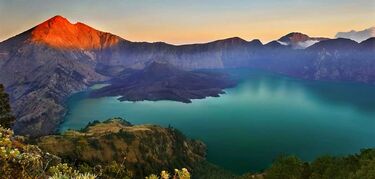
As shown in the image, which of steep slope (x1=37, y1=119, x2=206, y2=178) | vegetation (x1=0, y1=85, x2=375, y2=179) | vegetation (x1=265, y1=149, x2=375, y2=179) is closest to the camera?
vegetation (x1=0, y1=85, x2=375, y2=179)

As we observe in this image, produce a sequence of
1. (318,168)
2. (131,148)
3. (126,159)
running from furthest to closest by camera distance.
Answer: (131,148)
(126,159)
(318,168)

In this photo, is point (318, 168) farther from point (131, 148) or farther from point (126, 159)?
point (131, 148)

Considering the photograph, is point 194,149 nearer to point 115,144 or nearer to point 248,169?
point 248,169

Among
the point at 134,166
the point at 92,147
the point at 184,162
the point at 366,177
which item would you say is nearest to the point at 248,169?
the point at 184,162

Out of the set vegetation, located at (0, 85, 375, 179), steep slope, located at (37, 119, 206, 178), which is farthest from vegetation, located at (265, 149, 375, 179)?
steep slope, located at (37, 119, 206, 178)

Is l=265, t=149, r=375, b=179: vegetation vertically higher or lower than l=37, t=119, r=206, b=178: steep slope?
higher

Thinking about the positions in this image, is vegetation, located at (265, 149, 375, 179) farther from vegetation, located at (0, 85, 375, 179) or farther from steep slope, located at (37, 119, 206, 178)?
steep slope, located at (37, 119, 206, 178)

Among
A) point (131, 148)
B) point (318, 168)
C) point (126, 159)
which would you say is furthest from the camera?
point (131, 148)

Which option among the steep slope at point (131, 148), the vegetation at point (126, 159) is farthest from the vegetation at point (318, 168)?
the steep slope at point (131, 148)

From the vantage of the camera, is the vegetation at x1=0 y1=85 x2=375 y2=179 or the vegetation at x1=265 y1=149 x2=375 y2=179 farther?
the vegetation at x1=265 y1=149 x2=375 y2=179

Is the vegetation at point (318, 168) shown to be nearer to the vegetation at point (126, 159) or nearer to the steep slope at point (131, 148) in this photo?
the vegetation at point (126, 159)

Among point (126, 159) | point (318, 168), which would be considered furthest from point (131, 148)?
point (318, 168)
